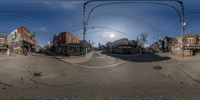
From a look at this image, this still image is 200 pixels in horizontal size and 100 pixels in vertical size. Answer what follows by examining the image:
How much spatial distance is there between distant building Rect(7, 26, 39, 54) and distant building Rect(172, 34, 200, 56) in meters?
4.32

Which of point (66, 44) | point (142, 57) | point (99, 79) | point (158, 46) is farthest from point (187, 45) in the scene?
point (66, 44)

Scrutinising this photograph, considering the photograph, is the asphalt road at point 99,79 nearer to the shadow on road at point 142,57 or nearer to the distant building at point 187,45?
the shadow on road at point 142,57

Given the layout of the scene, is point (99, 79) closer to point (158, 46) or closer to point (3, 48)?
point (158, 46)

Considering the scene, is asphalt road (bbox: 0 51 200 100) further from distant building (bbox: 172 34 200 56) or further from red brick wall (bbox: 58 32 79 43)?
red brick wall (bbox: 58 32 79 43)

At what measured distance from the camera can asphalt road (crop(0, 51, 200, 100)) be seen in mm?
6906

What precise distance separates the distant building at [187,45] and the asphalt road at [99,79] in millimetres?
622

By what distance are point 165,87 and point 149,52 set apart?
6.74ft

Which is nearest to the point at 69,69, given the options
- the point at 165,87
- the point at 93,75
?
the point at 93,75

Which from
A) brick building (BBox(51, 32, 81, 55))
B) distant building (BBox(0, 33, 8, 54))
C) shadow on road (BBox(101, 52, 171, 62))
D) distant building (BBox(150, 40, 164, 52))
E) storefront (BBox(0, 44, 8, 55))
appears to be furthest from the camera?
storefront (BBox(0, 44, 8, 55))

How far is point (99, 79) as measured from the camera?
7324 millimetres

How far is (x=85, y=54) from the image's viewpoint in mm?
6551

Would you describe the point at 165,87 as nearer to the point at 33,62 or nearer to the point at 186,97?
the point at 186,97

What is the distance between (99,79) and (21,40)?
2.93 m

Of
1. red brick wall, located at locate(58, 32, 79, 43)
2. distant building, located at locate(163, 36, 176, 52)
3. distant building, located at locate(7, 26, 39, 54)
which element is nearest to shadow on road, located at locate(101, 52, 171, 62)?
distant building, located at locate(163, 36, 176, 52)
